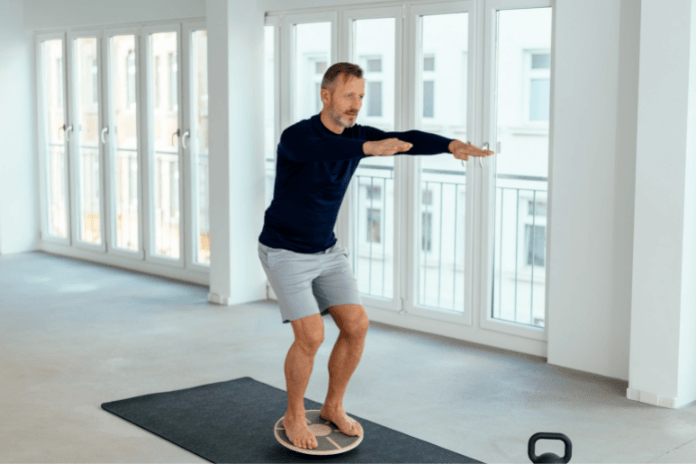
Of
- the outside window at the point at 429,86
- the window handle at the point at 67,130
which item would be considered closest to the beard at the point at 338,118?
the outside window at the point at 429,86

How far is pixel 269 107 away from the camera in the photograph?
6.03m

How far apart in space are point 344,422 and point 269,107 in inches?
124

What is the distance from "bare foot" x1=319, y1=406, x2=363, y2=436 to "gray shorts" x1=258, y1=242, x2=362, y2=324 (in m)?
0.41

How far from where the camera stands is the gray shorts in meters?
3.17

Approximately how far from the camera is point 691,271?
382cm

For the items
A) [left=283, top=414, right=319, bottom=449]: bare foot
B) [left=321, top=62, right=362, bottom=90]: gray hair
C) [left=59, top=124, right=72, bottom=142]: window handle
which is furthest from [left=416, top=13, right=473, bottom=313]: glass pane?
[left=59, top=124, right=72, bottom=142]: window handle

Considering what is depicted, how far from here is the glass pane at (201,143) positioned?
6.48 meters

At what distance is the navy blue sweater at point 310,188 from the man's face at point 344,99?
0.08 m

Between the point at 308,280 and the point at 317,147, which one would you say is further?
the point at 308,280

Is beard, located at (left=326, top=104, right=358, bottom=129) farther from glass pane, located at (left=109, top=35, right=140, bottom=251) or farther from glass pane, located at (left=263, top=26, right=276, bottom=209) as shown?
glass pane, located at (left=109, top=35, right=140, bottom=251)

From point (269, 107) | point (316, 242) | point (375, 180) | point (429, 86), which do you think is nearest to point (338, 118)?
point (316, 242)

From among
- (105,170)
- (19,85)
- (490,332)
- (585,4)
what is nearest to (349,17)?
(585,4)

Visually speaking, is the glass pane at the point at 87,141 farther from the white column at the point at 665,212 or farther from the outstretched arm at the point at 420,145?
the white column at the point at 665,212

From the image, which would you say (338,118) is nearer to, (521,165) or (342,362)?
(342,362)
